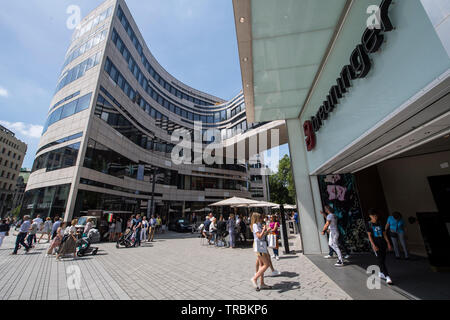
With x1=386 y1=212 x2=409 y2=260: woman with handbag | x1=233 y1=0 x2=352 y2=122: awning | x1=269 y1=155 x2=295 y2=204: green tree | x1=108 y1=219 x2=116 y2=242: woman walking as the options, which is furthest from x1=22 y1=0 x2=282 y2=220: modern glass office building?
x1=386 y1=212 x2=409 y2=260: woman with handbag

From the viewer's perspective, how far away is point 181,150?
119ft

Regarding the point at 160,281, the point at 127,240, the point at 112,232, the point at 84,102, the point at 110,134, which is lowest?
the point at 160,281

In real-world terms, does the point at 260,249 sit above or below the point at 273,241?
above

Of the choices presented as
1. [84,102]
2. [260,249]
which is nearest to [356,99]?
[260,249]

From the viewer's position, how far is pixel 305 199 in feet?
29.8

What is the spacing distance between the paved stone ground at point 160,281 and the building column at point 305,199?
4.52 feet

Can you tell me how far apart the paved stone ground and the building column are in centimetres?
138

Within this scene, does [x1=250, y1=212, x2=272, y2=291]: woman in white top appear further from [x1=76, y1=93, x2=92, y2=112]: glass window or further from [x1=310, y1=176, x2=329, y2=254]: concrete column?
[x1=76, y1=93, x2=92, y2=112]: glass window

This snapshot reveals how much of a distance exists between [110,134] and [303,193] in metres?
21.4

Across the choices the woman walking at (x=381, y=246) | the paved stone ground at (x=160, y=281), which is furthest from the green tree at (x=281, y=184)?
the woman walking at (x=381, y=246)

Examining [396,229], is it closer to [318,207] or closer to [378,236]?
[318,207]

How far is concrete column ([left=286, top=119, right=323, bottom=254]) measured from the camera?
8.64 m

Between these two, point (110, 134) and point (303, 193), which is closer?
point (303, 193)
